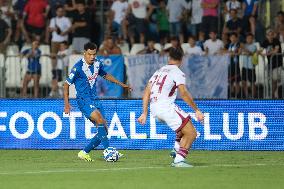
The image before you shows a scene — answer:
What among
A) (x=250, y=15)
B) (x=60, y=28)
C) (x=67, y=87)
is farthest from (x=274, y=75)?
(x=67, y=87)

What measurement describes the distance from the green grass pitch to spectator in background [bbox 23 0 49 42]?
908cm

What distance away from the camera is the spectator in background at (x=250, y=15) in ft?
89.4

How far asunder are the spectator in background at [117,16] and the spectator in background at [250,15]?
3391 mm

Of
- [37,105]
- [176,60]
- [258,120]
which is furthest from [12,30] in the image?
[176,60]

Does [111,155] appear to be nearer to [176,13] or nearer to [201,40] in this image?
[201,40]

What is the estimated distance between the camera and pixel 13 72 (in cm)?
2636

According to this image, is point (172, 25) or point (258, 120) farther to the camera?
point (172, 25)

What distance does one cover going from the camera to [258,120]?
67.3ft

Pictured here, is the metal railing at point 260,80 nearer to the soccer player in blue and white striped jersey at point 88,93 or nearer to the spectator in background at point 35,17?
the spectator in background at point 35,17

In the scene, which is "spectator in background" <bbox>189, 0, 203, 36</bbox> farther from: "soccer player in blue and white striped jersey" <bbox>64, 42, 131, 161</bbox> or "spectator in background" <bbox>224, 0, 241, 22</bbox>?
"soccer player in blue and white striped jersey" <bbox>64, 42, 131, 161</bbox>

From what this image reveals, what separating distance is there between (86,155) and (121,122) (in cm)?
296

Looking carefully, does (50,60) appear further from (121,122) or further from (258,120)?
(258,120)

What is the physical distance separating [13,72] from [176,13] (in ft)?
16.4

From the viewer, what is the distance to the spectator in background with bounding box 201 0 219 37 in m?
27.5
